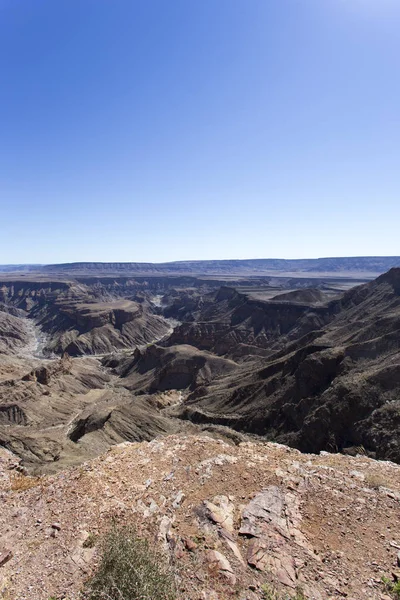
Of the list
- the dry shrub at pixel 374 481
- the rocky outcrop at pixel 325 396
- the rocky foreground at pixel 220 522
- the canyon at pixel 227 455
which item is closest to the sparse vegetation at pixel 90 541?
the rocky foreground at pixel 220 522

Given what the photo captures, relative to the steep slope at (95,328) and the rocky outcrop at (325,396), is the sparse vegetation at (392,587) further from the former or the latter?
the steep slope at (95,328)

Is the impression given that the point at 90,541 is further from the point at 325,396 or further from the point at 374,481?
the point at 325,396

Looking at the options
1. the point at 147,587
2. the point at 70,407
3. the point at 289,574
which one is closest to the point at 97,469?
the point at 147,587

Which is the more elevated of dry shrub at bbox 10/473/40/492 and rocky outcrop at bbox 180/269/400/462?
dry shrub at bbox 10/473/40/492

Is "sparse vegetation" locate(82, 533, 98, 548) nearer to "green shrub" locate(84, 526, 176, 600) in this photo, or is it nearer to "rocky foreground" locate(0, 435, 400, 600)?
"rocky foreground" locate(0, 435, 400, 600)

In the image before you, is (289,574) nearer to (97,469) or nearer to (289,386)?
(97,469)

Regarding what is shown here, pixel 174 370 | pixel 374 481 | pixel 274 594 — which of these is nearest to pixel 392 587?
pixel 274 594

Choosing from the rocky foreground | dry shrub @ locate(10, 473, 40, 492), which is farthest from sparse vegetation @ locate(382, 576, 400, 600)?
dry shrub @ locate(10, 473, 40, 492)
